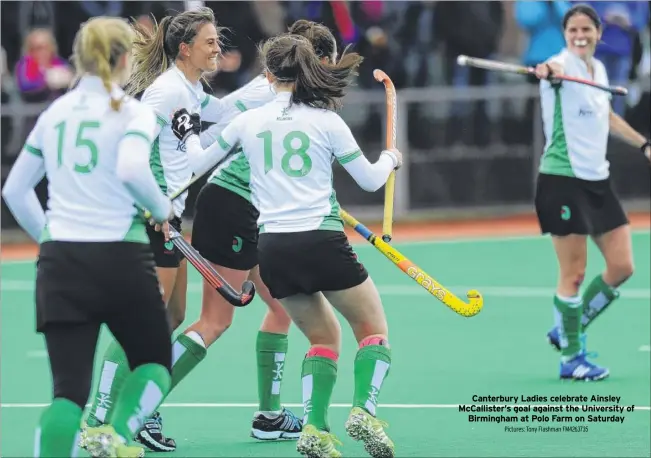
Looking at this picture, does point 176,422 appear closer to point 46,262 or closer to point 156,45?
point 156,45

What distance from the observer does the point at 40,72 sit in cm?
1538

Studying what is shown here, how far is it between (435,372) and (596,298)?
101 centimetres

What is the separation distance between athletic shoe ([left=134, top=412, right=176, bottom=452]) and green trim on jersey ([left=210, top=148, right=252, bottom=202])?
42.3 inches

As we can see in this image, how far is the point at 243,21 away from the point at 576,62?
24.9 feet

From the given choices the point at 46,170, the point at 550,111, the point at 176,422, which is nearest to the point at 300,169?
the point at 46,170

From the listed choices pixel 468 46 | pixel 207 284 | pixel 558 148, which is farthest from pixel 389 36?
pixel 207 284

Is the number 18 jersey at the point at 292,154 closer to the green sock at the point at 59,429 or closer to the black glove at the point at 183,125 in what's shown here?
the black glove at the point at 183,125

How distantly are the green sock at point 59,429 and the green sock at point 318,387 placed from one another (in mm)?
1353

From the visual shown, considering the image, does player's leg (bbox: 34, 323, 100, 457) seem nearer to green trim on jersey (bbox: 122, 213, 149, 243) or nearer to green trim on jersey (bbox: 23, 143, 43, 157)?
green trim on jersey (bbox: 122, 213, 149, 243)

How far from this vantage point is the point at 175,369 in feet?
23.6

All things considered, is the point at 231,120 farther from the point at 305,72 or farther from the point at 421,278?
the point at 421,278

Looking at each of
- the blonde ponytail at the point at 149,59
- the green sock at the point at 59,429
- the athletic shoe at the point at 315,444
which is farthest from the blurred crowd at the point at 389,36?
the green sock at the point at 59,429

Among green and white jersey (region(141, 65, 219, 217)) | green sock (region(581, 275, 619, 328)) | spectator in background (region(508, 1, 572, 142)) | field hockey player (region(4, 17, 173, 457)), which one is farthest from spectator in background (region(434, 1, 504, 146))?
field hockey player (region(4, 17, 173, 457))

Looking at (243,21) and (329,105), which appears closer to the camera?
(329,105)
